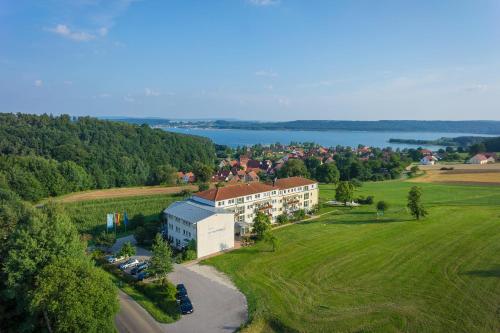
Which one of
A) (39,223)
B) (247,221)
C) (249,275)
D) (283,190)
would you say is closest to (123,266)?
(39,223)

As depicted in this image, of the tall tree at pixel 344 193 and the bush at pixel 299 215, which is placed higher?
the tall tree at pixel 344 193

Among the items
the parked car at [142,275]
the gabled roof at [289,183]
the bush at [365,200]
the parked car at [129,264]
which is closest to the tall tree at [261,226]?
the gabled roof at [289,183]

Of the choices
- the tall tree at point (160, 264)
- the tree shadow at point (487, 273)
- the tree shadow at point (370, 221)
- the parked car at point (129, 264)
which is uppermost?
the tall tree at point (160, 264)

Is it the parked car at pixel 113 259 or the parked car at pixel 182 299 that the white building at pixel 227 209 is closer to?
the parked car at pixel 113 259

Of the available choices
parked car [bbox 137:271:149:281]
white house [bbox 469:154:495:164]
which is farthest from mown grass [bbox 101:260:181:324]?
white house [bbox 469:154:495:164]

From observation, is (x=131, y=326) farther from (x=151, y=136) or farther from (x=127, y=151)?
(x=151, y=136)

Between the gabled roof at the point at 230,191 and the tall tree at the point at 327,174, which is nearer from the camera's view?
the gabled roof at the point at 230,191

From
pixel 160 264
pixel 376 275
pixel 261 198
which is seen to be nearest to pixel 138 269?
pixel 160 264
